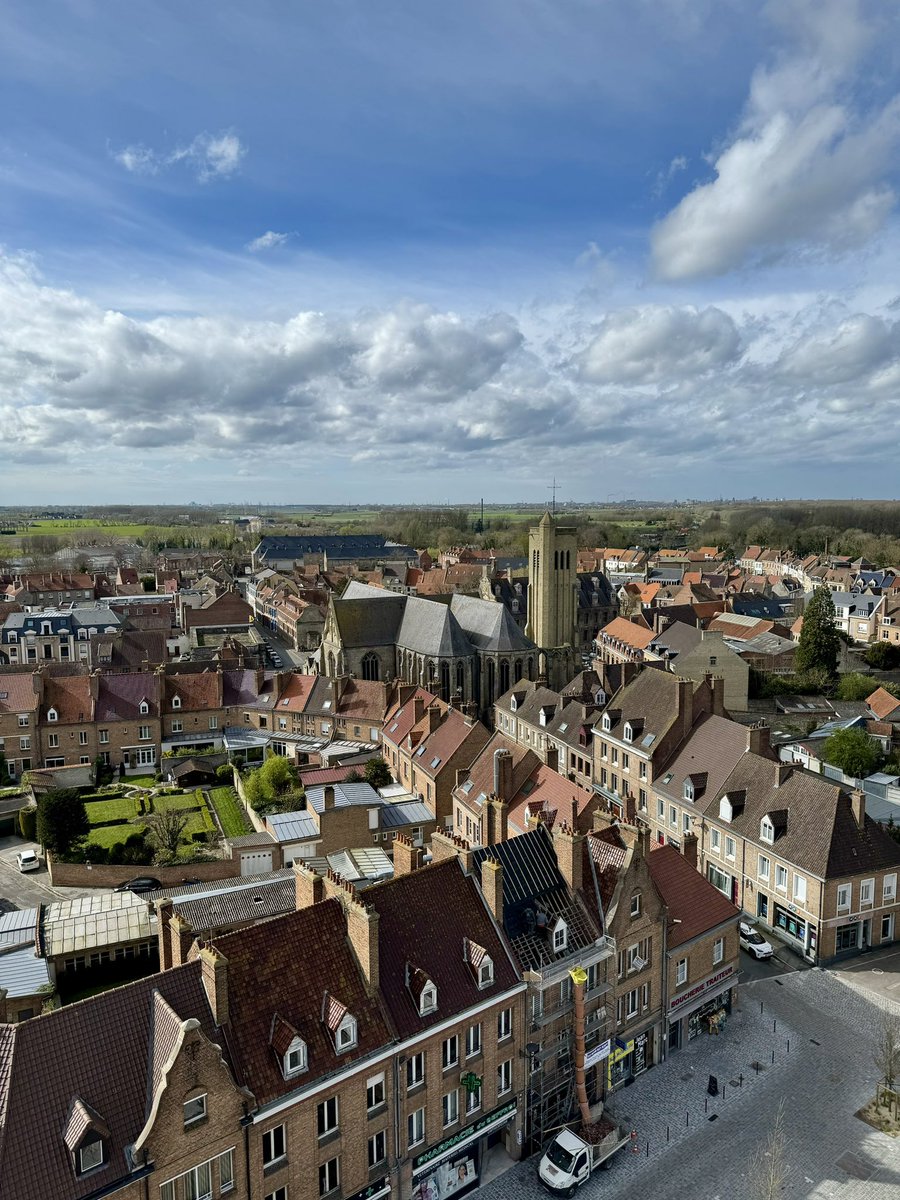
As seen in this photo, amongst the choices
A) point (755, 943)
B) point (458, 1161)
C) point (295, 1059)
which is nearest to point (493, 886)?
point (458, 1161)

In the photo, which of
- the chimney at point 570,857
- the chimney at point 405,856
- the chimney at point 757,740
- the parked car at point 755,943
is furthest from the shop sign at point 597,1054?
the chimney at point 757,740

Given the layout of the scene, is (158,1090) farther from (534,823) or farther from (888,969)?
(888,969)

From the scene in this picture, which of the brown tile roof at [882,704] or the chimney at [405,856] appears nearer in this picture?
the chimney at [405,856]

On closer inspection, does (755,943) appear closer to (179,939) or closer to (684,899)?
(684,899)

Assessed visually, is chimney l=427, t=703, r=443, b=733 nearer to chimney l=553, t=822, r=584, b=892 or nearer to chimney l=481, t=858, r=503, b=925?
chimney l=553, t=822, r=584, b=892

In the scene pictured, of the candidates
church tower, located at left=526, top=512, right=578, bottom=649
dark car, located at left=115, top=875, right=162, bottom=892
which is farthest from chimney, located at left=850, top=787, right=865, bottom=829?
church tower, located at left=526, top=512, right=578, bottom=649

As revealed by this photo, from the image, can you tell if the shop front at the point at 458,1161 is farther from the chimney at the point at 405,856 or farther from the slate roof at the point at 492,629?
the slate roof at the point at 492,629

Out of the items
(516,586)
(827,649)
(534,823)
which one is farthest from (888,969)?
(516,586)
